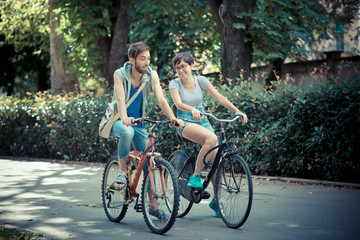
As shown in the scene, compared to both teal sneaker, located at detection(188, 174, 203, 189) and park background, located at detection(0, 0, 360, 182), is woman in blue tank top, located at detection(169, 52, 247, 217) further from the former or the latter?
park background, located at detection(0, 0, 360, 182)

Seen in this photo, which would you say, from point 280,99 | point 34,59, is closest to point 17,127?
point 280,99

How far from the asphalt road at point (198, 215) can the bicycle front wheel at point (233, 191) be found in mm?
157

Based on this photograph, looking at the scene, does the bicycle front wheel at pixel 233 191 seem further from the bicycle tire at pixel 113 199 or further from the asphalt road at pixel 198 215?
the bicycle tire at pixel 113 199

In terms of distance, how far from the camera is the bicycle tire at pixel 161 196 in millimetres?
5742

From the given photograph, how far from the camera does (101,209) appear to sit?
762 centimetres

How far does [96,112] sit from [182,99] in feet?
26.9

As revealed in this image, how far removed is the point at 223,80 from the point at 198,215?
19.0 feet

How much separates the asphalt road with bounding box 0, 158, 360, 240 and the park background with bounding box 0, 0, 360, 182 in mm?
808

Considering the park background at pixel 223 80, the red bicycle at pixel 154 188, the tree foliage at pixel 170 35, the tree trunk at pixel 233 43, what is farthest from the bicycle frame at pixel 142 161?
the tree foliage at pixel 170 35

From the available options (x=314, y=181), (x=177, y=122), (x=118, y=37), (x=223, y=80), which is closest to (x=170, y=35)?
(x=118, y=37)

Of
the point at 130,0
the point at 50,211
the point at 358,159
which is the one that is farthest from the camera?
the point at 130,0

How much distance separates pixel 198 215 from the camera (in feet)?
23.3

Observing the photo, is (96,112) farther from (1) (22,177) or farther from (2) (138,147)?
(2) (138,147)

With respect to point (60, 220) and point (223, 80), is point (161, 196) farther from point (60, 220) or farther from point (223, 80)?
point (223, 80)
